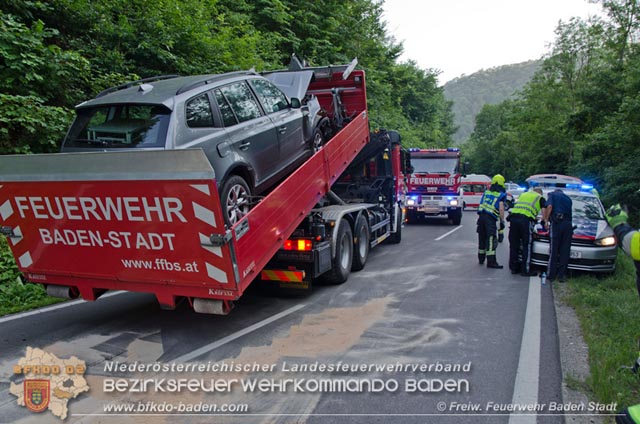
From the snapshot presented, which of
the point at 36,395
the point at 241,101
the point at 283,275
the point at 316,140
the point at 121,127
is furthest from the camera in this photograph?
the point at 316,140

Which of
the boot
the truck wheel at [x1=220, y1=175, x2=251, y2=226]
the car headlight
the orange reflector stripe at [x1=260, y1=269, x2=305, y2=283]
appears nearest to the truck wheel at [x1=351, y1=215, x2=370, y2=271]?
the orange reflector stripe at [x1=260, y1=269, x2=305, y2=283]

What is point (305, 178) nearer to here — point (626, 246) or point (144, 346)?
point (144, 346)

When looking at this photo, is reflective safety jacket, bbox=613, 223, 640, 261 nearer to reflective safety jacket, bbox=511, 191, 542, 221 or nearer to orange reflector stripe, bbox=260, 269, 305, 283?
orange reflector stripe, bbox=260, 269, 305, 283

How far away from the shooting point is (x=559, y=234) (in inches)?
302

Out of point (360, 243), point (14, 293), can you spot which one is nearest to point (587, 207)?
point (360, 243)

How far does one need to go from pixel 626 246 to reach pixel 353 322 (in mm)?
2888

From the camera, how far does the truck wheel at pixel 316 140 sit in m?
7.43

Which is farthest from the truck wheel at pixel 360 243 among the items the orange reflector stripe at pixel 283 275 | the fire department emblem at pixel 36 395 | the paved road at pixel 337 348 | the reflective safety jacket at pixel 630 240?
the fire department emblem at pixel 36 395

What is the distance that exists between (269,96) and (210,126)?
5.19ft

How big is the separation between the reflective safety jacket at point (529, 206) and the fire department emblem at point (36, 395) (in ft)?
24.6

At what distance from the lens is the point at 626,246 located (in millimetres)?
3570

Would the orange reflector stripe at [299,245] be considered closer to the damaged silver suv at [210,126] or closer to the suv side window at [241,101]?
the damaged silver suv at [210,126]

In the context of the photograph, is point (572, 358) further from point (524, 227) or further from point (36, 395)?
point (36, 395)

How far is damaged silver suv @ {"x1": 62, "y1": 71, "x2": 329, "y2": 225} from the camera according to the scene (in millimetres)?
4617
